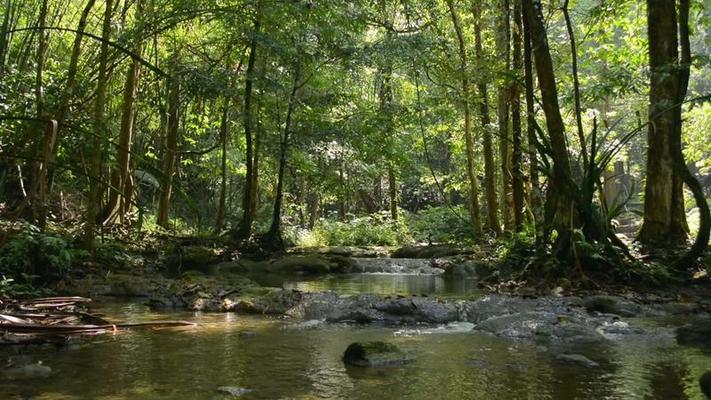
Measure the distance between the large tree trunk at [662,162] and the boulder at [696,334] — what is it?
4.26 m

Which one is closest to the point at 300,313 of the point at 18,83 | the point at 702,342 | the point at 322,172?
the point at 702,342

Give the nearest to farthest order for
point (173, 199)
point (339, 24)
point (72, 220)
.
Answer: point (72, 220), point (339, 24), point (173, 199)

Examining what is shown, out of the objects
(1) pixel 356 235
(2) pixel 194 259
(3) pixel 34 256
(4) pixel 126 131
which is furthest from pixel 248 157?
(3) pixel 34 256

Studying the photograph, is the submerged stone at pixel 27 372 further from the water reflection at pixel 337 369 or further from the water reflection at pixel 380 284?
the water reflection at pixel 380 284

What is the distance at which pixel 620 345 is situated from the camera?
4.80 metres

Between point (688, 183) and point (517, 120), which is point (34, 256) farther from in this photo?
point (517, 120)

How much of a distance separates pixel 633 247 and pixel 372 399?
660 centimetres

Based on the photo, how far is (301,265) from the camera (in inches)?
465

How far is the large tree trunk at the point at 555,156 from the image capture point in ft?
25.3

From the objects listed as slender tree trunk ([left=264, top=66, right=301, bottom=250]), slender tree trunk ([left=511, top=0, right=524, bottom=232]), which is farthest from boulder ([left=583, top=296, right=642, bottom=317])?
slender tree trunk ([left=264, top=66, right=301, bottom=250])

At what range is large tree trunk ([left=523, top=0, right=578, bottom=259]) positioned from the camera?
7703mm

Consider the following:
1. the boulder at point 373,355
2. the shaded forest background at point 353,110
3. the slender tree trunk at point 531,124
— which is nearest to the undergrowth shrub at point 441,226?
the shaded forest background at point 353,110

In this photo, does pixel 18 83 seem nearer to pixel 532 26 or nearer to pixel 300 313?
pixel 300 313

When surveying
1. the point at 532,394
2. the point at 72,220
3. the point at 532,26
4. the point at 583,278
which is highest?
the point at 532,26
